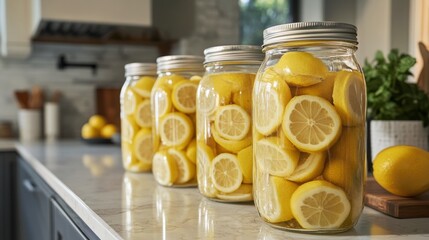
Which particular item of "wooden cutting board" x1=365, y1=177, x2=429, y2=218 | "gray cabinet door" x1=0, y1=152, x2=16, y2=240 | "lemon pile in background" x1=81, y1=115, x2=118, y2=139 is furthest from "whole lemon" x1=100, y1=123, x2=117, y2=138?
"wooden cutting board" x1=365, y1=177, x2=429, y2=218

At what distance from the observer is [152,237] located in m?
0.64

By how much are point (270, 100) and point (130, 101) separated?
24.1 inches

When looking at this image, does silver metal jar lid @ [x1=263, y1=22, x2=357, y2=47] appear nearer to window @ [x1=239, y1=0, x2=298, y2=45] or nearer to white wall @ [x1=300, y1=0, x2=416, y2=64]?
white wall @ [x1=300, y1=0, x2=416, y2=64]

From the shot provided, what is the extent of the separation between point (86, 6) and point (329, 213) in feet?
6.50

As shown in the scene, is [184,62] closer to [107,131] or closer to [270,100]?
[270,100]

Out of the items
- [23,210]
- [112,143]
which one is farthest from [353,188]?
[112,143]

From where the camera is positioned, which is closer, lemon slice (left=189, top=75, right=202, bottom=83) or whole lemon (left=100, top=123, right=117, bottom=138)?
lemon slice (left=189, top=75, right=202, bottom=83)

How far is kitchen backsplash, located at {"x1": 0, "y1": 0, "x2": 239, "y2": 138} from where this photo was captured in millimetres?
2820

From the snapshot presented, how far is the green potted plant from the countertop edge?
2.08 feet

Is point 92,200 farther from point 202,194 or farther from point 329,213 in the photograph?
point 329,213

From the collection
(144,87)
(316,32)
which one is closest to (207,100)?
(316,32)

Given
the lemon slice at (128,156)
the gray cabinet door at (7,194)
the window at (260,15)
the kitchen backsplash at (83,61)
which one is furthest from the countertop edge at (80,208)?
the window at (260,15)

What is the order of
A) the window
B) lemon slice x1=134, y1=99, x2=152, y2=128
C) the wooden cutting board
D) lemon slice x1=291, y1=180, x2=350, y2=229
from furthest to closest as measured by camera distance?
1. the window
2. lemon slice x1=134, y1=99, x2=152, y2=128
3. the wooden cutting board
4. lemon slice x1=291, y1=180, x2=350, y2=229

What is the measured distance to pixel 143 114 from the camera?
47.3 inches
